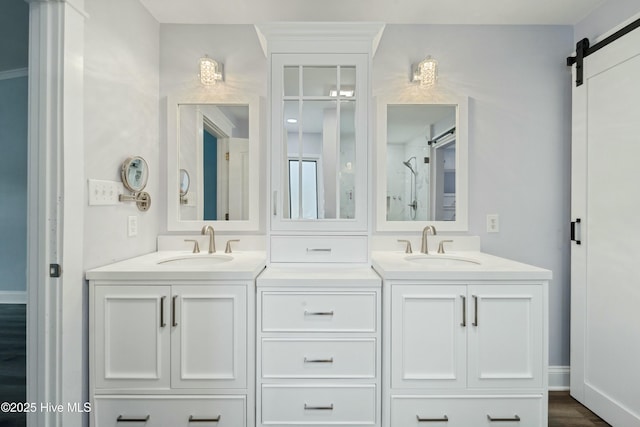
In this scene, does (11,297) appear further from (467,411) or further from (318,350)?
(467,411)

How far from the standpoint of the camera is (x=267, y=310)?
1453 mm

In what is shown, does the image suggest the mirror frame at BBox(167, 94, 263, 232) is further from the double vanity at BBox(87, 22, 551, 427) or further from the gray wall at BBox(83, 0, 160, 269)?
the double vanity at BBox(87, 22, 551, 427)

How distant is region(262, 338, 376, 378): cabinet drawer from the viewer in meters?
1.44

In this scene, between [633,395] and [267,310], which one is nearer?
[267,310]

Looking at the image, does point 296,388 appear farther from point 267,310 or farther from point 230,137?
point 230,137

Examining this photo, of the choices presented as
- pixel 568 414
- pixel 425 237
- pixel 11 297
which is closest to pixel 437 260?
pixel 425 237

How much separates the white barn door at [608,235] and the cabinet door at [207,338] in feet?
6.42

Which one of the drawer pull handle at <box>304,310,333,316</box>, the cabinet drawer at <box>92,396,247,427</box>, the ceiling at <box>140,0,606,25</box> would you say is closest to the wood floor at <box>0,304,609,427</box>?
the cabinet drawer at <box>92,396,247,427</box>

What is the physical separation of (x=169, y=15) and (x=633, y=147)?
2740mm

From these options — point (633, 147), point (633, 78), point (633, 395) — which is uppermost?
point (633, 78)

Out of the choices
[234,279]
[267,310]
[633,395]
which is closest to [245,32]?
[234,279]

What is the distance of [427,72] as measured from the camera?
6.54ft

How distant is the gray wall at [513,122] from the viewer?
2.08 metres

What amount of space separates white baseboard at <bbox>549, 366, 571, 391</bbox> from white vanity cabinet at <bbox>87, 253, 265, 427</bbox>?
6.37 ft
